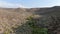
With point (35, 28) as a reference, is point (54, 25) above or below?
above

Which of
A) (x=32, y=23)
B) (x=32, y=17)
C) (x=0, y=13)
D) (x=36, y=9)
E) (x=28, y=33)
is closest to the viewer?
(x=28, y=33)

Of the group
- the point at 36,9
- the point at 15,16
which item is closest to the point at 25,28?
the point at 15,16

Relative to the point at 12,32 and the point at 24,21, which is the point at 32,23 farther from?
the point at 12,32

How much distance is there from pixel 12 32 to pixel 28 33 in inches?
45.4

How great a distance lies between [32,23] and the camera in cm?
1465

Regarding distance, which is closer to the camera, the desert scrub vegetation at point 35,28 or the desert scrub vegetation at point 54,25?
the desert scrub vegetation at point 54,25

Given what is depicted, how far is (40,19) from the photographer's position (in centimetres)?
1520

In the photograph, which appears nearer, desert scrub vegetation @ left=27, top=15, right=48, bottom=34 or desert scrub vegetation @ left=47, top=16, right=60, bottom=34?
desert scrub vegetation @ left=47, top=16, right=60, bottom=34

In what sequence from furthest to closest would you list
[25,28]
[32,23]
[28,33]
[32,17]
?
[32,17], [32,23], [25,28], [28,33]

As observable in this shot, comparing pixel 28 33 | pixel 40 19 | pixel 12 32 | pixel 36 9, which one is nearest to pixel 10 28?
pixel 12 32

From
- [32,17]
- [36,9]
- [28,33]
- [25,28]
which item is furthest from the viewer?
[36,9]

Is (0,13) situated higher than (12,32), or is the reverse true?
(0,13)

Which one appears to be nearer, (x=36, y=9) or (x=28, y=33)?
(x=28, y=33)

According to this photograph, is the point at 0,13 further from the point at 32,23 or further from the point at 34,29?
the point at 34,29
